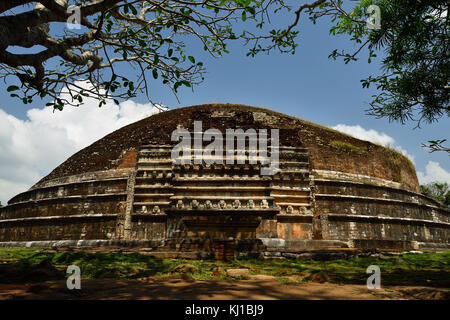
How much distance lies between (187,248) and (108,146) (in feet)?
38.9

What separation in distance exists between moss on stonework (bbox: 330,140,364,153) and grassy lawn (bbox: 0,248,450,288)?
32.3ft

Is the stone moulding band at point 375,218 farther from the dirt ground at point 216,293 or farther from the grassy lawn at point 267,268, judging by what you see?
the dirt ground at point 216,293

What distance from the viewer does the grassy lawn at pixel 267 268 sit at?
414 centimetres

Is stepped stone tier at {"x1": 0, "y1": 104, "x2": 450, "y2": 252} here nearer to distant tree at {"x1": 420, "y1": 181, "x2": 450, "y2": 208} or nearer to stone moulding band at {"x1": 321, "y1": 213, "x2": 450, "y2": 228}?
stone moulding band at {"x1": 321, "y1": 213, "x2": 450, "y2": 228}

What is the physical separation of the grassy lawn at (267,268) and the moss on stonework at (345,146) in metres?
9.83

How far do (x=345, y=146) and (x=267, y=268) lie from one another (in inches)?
489

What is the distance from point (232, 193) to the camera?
11156mm

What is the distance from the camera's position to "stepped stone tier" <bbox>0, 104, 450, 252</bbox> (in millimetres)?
11211

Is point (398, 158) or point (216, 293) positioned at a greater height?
point (398, 158)

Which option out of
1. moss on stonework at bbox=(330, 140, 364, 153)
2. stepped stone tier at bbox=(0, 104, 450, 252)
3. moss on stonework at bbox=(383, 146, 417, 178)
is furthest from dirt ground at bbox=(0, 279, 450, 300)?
moss on stonework at bbox=(383, 146, 417, 178)

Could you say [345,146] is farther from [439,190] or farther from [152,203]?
[439,190]

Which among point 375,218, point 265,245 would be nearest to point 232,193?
point 265,245

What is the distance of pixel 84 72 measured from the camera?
5.29 meters

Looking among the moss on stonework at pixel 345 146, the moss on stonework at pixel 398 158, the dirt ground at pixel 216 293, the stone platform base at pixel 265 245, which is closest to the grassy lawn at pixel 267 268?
the stone platform base at pixel 265 245
